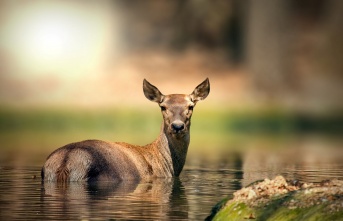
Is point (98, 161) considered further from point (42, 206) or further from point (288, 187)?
point (288, 187)

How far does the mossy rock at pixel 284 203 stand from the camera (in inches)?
599

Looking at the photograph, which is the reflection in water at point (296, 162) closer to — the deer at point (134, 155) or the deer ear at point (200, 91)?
the deer at point (134, 155)

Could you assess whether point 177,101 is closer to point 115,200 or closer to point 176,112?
point 176,112

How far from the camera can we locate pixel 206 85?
23.7 metres

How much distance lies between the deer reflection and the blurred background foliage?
26170mm

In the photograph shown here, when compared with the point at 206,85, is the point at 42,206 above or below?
below

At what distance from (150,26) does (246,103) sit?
10.8m

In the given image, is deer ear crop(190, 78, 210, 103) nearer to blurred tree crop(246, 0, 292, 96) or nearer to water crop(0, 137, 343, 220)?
water crop(0, 137, 343, 220)

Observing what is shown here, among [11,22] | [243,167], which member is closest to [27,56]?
[11,22]

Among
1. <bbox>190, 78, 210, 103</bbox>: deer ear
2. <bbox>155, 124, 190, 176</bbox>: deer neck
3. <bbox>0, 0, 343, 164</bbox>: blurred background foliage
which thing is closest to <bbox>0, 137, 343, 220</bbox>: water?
<bbox>155, 124, 190, 176</bbox>: deer neck

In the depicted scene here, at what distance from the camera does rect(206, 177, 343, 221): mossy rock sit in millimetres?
15203

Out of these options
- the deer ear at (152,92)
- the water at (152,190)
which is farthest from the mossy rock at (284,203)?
the deer ear at (152,92)

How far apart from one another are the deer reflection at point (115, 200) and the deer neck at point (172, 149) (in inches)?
35.2

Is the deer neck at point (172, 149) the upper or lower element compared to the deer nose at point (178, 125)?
lower
